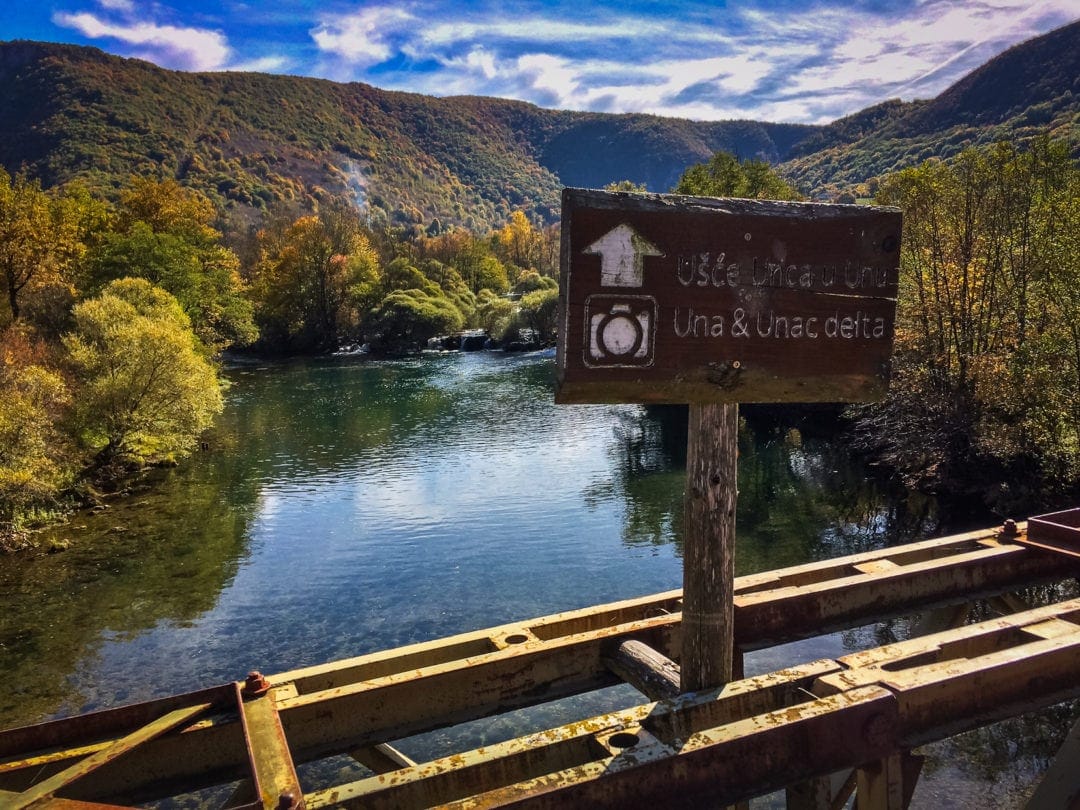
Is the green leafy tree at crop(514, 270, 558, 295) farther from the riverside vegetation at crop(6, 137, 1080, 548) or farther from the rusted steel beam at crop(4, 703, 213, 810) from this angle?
the rusted steel beam at crop(4, 703, 213, 810)

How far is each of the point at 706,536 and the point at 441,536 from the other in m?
14.6

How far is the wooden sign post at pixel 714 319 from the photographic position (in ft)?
10.9

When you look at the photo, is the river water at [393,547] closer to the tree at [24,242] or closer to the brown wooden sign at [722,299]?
the brown wooden sign at [722,299]

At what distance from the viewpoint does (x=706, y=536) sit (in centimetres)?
375

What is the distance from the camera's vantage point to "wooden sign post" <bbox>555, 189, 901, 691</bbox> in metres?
3.33

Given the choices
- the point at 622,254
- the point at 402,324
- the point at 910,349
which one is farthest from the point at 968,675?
the point at 402,324

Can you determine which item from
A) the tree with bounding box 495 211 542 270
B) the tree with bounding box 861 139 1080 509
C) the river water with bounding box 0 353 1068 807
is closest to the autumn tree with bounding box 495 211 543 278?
the tree with bounding box 495 211 542 270

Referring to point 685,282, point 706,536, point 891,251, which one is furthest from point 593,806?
point 891,251

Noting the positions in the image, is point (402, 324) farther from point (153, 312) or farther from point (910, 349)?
point (910, 349)

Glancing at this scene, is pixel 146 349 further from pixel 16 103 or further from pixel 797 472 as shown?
pixel 16 103

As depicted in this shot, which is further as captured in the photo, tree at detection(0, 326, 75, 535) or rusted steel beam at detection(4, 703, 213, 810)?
tree at detection(0, 326, 75, 535)

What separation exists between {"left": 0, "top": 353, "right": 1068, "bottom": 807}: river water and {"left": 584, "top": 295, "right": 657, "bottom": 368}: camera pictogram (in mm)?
7461

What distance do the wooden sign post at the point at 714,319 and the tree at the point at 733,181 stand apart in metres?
34.1

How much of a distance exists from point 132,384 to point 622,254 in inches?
896
